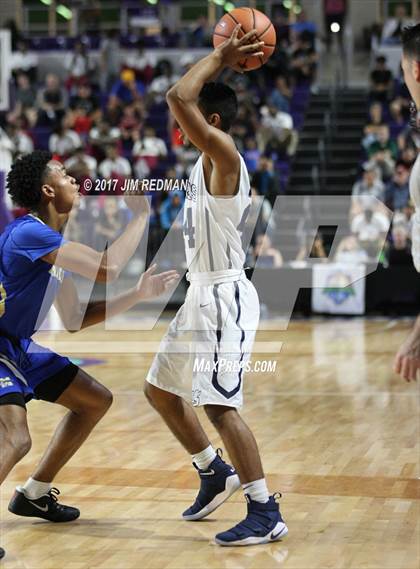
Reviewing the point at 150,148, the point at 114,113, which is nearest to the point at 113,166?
the point at 150,148

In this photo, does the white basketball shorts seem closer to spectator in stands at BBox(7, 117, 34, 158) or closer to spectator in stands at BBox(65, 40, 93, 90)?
spectator in stands at BBox(7, 117, 34, 158)

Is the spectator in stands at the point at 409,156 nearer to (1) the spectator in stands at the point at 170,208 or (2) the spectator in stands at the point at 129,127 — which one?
(1) the spectator in stands at the point at 170,208

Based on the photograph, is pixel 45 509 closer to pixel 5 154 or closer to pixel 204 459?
pixel 204 459

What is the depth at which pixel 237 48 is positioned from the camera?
15.0 feet

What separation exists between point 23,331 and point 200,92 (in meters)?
1.37

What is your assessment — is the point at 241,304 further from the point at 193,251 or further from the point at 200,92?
the point at 200,92

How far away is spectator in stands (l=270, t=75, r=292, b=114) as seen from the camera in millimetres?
19391

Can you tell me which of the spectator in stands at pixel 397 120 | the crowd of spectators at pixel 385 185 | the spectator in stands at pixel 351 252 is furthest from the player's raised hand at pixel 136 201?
the spectator in stands at pixel 397 120

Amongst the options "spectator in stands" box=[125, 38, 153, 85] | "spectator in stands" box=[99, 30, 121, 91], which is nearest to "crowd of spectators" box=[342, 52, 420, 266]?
"spectator in stands" box=[125, 38, 153, 85]

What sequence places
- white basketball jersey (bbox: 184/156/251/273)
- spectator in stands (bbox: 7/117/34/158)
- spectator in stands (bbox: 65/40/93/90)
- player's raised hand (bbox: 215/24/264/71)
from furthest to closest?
spectator in stands (bbox: 65/40/93/90) → spectator in stands (bbox: 7/117/34/158) → white basketball jersey (bbox: 184/156/251/273) → player's raised hand (bbox: 215/24/264/71)

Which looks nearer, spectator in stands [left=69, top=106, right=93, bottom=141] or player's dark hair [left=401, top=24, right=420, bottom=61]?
player's dark hair [left=401, top=24, right=420, bottom=61]

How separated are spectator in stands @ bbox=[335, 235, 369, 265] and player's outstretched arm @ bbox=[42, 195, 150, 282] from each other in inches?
389

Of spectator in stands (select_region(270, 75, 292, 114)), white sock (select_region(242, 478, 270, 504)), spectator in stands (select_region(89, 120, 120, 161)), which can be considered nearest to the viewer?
white sock (select_region(242, 478, 270, 504))

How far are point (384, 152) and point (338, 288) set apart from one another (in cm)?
311
